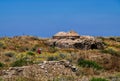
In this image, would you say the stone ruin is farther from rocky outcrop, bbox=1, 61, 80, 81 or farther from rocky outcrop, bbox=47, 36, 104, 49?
rocky outcrop, bbox=1, 61, 80, 81

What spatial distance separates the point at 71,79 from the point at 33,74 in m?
2.19

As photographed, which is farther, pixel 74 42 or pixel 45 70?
pixel 74 42

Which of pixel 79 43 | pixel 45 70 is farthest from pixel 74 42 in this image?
pixel 45 70

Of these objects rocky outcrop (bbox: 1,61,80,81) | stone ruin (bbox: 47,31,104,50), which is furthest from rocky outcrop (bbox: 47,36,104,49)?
rocky outcrop (bbox: 1,61,80,81)

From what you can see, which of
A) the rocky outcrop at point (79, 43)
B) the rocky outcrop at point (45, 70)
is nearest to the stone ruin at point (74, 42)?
the rocky outcrop at point (79, 43)

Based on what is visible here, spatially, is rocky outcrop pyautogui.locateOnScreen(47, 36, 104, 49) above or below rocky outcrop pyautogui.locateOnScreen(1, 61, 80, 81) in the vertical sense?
above

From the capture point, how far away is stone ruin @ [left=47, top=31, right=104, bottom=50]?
61.9 m

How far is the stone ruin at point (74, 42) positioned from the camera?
203ft

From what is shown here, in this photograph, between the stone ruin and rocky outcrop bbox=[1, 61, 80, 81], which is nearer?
rocky outcrop bbox=[1, 61, 80, 81]

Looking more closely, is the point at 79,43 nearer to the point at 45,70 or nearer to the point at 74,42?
the point at 74,42

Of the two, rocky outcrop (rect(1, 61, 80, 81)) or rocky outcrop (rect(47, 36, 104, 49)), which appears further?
rocky outcrop (rect(47, 36, 104, 49))

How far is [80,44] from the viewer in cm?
6203

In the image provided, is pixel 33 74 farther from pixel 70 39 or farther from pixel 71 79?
pixel 70 39

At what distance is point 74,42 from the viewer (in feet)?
205
